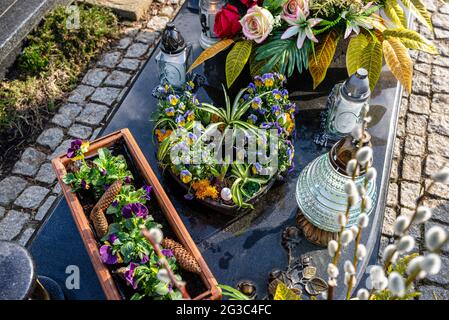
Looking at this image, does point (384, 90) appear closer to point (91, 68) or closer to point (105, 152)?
point (105, 152)

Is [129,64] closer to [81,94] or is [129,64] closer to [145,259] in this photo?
[81,94]

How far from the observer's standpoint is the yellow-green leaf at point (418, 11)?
8.00ft

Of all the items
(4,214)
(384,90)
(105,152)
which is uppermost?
(105,152)

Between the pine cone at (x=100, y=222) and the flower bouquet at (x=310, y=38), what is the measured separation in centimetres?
95

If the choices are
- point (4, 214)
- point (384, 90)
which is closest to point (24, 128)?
point (4, 214)

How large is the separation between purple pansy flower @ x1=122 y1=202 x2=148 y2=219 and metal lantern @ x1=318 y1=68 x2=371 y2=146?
3.17 ft

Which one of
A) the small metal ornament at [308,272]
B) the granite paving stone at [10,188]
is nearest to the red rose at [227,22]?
the small metal ornament at [308,272]

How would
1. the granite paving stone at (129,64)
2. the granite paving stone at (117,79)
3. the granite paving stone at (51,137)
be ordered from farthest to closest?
the granite paving stone at (129,64), the granite paving stone at (117,79), the granite paving stone at (51,137)

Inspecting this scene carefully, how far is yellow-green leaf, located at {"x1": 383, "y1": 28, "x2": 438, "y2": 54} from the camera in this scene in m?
→ 2.23

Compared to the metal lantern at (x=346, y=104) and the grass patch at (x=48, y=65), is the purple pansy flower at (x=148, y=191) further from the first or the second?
the grass patch at (x=48, y=65)

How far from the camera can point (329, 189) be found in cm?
178

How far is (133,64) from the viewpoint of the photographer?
346 centimetres

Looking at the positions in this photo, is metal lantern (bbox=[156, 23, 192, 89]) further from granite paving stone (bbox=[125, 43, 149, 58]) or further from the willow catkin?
granite paving stone (bbox=[125, 43, 149, 58])
